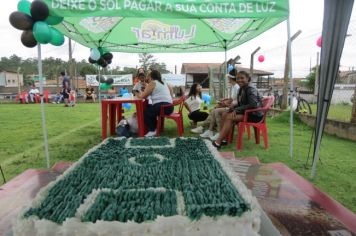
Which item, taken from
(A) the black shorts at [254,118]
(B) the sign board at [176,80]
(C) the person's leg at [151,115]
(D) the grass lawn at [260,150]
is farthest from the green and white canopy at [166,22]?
(B) the sign board at [176,80]

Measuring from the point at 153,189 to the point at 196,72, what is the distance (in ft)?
97.0

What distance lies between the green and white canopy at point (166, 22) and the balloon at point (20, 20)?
0.90ft

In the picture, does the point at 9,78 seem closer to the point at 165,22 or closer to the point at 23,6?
the point at 165,22

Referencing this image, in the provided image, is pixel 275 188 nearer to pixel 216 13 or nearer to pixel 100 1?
pixel 216 13

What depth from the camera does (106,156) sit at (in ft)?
8.55

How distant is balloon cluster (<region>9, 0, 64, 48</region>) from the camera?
3.37 metres

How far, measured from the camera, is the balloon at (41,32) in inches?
134

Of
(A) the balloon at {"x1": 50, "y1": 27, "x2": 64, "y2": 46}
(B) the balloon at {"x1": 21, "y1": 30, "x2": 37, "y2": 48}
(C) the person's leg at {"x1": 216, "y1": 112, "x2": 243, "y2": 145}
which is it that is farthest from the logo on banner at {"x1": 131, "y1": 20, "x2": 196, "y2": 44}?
(B) the balloon at {"x1": 21, "y1": 30, "x2": 37, "y2": 48}

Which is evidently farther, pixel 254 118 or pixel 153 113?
pixel 153 113

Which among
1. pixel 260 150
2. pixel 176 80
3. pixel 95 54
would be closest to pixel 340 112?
pixel 260 150

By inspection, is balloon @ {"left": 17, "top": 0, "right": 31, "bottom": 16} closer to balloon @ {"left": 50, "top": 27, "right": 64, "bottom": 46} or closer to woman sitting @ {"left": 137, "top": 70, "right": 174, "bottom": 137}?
balloon @ {"left": 50, "top": 27, "right": 64, "bottom": 46}

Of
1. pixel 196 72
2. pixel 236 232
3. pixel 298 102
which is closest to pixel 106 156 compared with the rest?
pixel 236 232

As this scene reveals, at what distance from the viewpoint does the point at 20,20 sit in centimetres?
339

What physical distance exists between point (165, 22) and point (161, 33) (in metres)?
0.45
